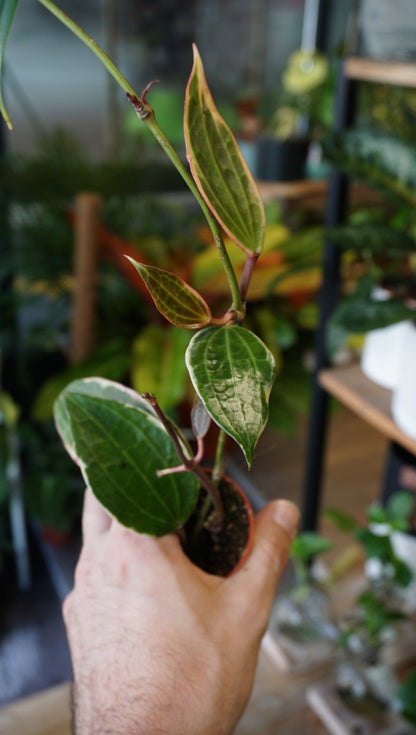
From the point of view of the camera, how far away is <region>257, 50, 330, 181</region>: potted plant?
2170 mm

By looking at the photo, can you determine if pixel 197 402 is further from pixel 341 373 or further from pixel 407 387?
pixel 341 373

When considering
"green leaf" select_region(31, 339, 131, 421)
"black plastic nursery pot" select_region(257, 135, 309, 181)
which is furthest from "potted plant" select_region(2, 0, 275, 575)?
"black plastic nursery pot" select_region(257, 135, 309, 181)

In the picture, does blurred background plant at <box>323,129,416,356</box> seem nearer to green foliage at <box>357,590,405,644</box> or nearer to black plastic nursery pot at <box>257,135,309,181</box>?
green foliage at <box>357,590,405,644</box>

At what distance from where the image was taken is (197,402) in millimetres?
474

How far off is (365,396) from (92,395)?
2.10 ft

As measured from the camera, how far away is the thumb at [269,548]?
56cm

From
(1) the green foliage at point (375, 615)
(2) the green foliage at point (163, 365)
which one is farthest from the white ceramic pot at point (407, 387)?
(2) the green foliage at point (163, 365)

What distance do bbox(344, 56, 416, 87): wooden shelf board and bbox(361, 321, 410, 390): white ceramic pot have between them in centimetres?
36

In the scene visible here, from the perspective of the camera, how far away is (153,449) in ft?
1.77

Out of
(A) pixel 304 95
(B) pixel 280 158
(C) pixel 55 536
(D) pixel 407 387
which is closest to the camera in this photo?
(D) pixel 407 387

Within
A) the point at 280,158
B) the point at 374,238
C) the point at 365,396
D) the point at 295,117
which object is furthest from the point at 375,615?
the point at 295,117

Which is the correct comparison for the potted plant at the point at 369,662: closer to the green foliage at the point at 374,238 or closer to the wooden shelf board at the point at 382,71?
the green foliage at the point at 374,238

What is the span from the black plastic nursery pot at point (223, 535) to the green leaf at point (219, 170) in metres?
0.26

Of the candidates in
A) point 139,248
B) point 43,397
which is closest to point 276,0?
point 139,248
